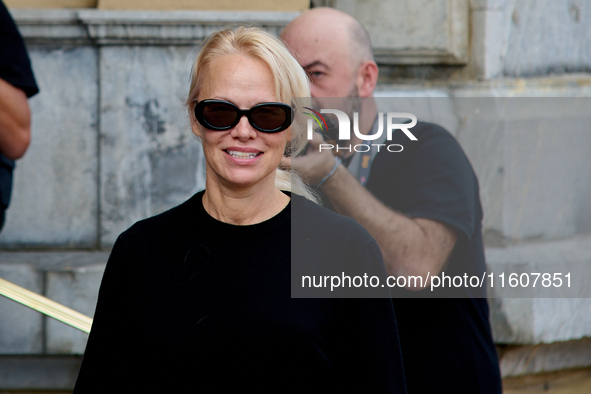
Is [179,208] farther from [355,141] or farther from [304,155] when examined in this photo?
[355,141]

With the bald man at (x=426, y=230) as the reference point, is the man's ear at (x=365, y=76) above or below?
above

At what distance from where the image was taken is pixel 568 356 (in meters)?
3.54

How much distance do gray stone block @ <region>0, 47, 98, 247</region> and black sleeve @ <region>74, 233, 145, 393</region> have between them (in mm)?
2079

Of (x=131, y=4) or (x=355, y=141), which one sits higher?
(x=131, y=4)

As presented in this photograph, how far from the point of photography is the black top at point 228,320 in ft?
4.43

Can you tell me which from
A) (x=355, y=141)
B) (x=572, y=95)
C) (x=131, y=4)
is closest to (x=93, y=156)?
(x=131, y=4)

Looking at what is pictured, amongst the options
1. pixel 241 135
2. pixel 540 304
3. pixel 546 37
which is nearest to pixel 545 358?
pixel 540 304

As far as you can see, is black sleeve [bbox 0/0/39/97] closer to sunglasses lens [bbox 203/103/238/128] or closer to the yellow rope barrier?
the yellow rope barrier

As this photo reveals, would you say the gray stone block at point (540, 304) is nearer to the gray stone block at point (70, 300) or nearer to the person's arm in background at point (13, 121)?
the gray stone block at point (70, 300)

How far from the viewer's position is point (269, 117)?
1.43 meters

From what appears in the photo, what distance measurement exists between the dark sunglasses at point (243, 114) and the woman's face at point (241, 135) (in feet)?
0.04

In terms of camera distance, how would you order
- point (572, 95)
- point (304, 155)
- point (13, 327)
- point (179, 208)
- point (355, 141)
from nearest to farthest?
1. point (179, 208)
2. point (304, 155)
3. point (355, 141)
4. point (13, 327)
5. point (572, 95)

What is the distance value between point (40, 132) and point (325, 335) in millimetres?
2565

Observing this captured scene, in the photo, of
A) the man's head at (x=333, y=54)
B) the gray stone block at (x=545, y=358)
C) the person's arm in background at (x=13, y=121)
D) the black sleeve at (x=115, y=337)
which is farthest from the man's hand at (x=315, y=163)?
the gray stone block at (x=545, y=358)
